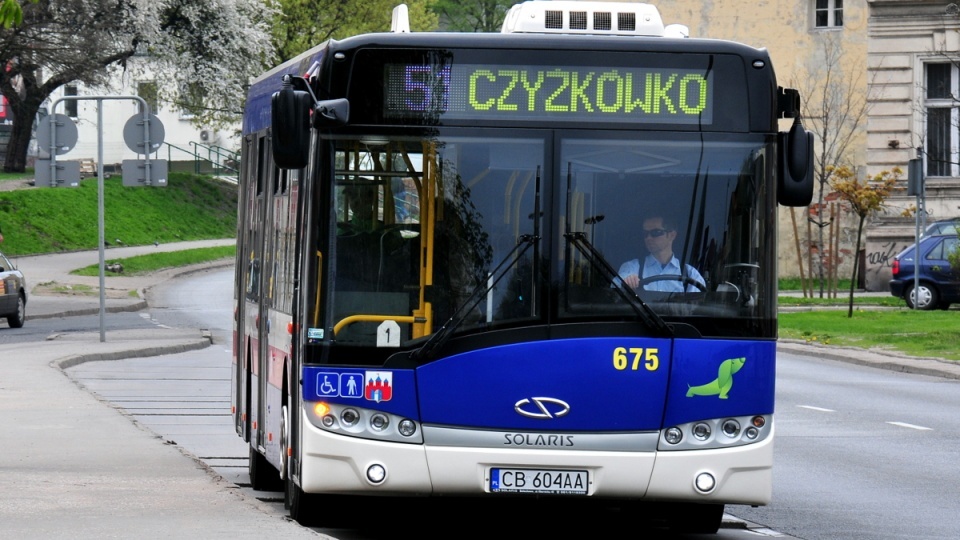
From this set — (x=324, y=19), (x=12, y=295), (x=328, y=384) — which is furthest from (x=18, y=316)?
(x=324, y=19)

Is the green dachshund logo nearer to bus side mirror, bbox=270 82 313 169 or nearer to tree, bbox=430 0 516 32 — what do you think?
bus side mirror, bbox=270 82 313 169

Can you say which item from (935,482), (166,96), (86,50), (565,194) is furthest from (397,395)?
(166,96)

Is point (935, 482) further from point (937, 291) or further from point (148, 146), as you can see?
point (937, 291)

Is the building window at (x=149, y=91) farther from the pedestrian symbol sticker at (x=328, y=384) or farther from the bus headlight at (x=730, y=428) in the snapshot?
the bus headlight at (x=730, y=428)

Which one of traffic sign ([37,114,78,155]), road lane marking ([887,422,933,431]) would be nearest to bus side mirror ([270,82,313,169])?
road lane marking ([887,422,933,431])

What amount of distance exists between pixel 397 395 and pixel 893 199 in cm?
3683

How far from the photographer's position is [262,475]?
11.4 meters

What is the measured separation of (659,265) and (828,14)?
132 ft

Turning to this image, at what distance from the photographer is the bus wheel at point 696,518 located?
981 centimetres

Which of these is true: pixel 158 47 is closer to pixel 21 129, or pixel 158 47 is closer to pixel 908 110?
pixel 21 129

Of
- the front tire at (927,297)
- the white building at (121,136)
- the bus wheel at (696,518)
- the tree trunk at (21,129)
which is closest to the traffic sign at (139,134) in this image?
the front tire at (927,297)

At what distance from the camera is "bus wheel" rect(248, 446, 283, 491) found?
11.4 metres

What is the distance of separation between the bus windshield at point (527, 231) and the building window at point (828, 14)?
4002 centimetres

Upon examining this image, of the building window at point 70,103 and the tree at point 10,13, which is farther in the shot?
the building window at point 70,103
